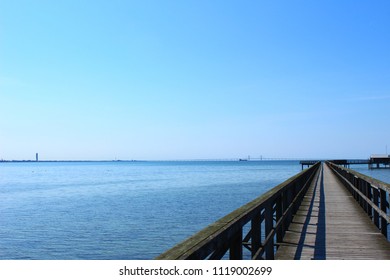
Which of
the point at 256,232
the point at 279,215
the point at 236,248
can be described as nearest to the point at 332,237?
the point at 279,215

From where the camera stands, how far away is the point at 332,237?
8.28 metres

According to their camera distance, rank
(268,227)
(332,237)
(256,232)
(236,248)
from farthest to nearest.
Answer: (332,237)
(268,227)
(256,232)
(236,248)

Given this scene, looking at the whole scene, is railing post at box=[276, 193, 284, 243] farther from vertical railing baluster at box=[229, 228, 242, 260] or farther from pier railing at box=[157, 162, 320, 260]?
vertical railing baluster at box=[229, 228, 242, 260]

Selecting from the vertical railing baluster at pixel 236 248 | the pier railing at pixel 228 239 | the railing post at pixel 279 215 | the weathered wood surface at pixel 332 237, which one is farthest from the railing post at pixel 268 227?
the vertical railing baluster at pixel 236 248

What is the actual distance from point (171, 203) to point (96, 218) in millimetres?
8710

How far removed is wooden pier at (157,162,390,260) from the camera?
127 inches

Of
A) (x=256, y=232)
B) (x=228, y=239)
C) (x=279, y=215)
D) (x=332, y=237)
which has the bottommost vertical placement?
(x=332, y=237)

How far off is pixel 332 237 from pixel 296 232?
73cm

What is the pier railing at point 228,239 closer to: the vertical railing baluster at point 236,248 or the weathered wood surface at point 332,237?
the vertical railing baluster at point 236,248

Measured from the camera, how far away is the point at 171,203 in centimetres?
3456

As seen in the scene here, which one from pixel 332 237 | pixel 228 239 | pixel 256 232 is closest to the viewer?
pixel 228 239

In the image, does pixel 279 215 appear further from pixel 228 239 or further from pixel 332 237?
pixel 228 239
